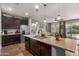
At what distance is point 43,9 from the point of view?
2.33 meters

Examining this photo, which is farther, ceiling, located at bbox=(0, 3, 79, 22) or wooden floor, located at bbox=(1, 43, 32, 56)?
wooden floor, located at bbox=(1, 43, 32, 56)

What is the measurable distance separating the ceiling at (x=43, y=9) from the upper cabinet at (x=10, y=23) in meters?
0.14

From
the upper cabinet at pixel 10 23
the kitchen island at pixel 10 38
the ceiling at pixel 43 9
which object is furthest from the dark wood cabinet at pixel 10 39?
the ceiling at pixel 43 9

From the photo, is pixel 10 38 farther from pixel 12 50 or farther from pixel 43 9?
pixel 43 9

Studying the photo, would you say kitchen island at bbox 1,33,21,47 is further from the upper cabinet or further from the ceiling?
the ceiling

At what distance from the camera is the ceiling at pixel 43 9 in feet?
7.39

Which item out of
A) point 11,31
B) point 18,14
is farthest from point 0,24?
point 18,14

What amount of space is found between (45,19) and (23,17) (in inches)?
19.2

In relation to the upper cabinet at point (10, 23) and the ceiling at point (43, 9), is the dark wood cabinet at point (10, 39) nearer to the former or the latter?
the upper cabinet at point (10, 23)

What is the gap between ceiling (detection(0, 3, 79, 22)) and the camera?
2252 millimetres

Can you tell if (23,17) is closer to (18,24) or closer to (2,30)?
(18,24)

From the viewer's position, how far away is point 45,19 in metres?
2.32

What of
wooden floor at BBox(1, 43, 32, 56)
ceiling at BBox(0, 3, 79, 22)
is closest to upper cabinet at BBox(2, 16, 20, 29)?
ceiling at BBox(0, 3, 79, 22)

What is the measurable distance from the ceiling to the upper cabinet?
14 centimetres
